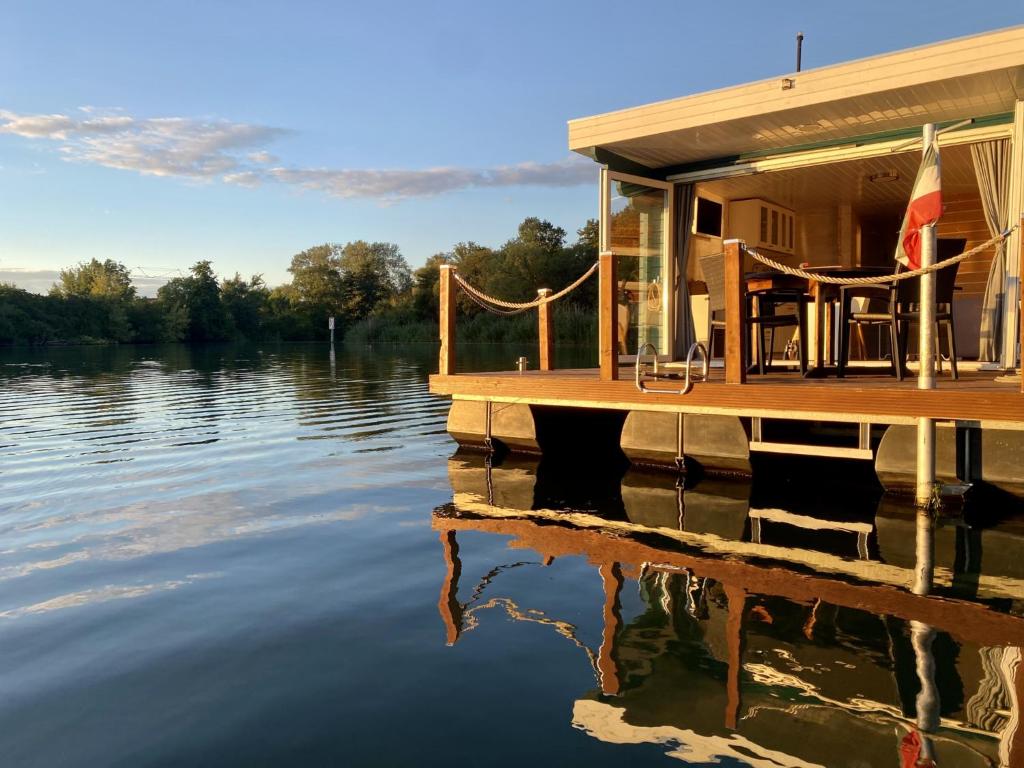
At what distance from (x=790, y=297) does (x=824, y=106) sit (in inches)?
82.0

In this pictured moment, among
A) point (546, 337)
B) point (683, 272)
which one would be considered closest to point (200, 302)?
point (546, 337)

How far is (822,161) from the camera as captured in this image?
8.59 meters

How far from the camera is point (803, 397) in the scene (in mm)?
5691

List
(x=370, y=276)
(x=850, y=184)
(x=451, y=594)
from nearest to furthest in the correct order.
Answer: (x=451, y=594) < (x=850, y=184) < (x=370, y=276)

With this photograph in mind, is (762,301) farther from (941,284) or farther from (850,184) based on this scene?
(850,184)

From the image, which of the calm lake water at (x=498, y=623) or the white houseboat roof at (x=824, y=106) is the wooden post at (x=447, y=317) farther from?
the white houseboat roof at (x=824, y=106)

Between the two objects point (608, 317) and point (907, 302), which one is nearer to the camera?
point (907, 302)

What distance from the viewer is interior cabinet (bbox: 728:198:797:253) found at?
10461 millimetres

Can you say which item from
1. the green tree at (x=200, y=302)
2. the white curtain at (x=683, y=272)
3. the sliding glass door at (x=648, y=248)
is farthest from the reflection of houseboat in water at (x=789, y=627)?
the green tree at (x=200, y=302)

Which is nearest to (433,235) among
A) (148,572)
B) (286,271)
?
(286,271)

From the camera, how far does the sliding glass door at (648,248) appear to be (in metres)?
9.18

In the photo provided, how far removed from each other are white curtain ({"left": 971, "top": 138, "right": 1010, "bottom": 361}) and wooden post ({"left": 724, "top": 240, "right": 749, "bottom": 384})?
2750mm

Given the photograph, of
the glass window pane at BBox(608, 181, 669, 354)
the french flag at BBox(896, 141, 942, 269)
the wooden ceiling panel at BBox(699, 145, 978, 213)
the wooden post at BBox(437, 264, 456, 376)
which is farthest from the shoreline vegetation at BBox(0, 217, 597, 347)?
the french flag at BBox(896, 141, 942, 269)

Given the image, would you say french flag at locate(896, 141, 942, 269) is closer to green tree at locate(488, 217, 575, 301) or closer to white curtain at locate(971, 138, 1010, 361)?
white curtain at locate(971, 138, 1010, 361)
